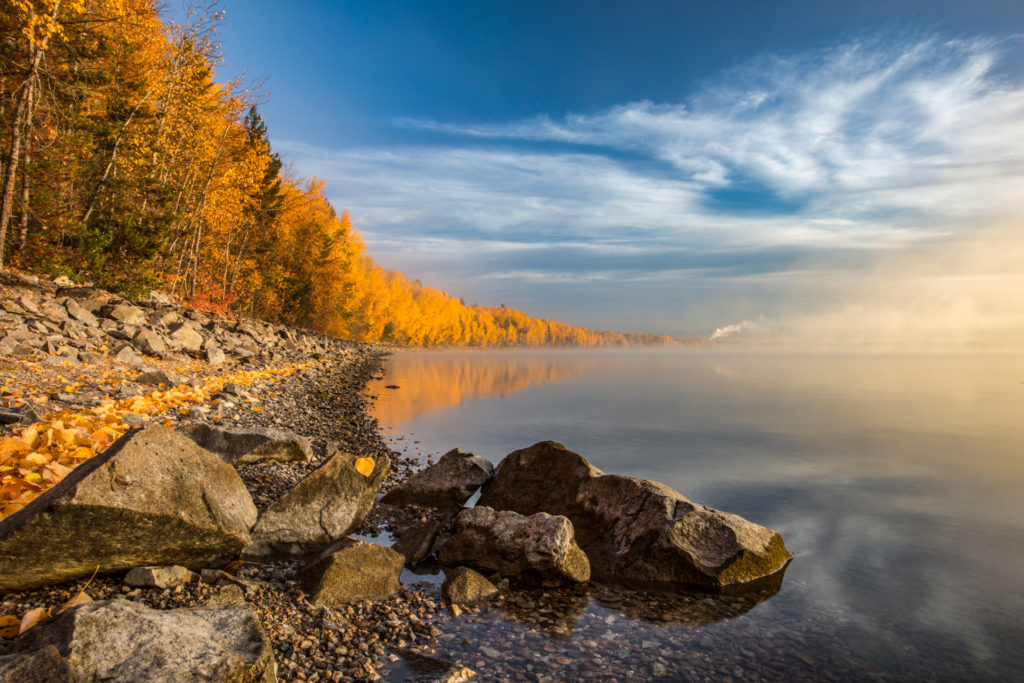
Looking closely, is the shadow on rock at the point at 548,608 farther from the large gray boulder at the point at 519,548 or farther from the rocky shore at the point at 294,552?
the large gray boulder at the point at 519,548

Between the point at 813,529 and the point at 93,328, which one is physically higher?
the point at 93,328

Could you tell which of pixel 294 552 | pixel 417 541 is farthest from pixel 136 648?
pixel 417 541

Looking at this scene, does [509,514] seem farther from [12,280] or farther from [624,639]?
[12,280]

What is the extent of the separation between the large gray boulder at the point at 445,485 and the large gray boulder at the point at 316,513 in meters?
2.07

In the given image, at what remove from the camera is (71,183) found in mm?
20641

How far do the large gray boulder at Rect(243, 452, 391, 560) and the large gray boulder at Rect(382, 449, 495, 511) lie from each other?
2069 millimetres

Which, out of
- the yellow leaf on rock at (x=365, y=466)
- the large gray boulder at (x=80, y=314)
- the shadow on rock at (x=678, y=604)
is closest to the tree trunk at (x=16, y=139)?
the large gray boulder at (x=80, y=314)

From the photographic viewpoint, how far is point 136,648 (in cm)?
377

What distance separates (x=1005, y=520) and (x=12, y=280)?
27.8m

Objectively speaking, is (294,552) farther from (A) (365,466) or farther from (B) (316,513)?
(A) (365,466)

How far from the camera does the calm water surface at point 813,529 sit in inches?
226

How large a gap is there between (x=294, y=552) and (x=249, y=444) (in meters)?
3.24

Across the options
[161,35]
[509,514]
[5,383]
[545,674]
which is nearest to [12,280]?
[5,383]

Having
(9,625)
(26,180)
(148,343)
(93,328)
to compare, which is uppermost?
(26,180)
